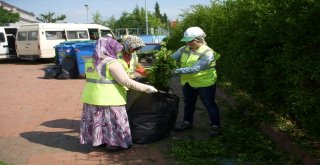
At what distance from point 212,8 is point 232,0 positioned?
133 inches

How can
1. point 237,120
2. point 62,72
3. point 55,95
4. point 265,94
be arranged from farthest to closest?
point 62,72 → point 55,95 → point 237,120 → point 265,94

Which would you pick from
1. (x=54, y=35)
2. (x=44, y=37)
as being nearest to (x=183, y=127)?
(x=44, y=37)

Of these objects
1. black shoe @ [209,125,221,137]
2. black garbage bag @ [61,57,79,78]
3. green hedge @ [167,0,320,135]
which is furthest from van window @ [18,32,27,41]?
black shoe @ [209,125,221,137]

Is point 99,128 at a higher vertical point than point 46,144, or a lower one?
higher

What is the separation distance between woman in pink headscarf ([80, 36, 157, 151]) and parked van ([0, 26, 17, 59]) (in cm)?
1751

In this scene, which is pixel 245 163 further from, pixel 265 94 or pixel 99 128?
pixel 99 128

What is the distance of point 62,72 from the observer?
13.8 metres

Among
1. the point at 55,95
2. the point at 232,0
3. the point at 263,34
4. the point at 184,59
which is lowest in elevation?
the point at 55,95

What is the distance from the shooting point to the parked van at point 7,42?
21156mm

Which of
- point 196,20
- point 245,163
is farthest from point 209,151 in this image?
point 196,20

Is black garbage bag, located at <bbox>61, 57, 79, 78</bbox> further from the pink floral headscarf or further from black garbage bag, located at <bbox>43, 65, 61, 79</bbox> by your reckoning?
the pink floral headscarf

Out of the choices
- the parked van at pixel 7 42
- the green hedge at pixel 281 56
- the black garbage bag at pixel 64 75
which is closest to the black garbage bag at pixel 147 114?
the green hedge at pixel 281 56

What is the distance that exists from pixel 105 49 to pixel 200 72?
1421 millimetres

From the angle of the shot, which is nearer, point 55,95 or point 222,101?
point 222,101
